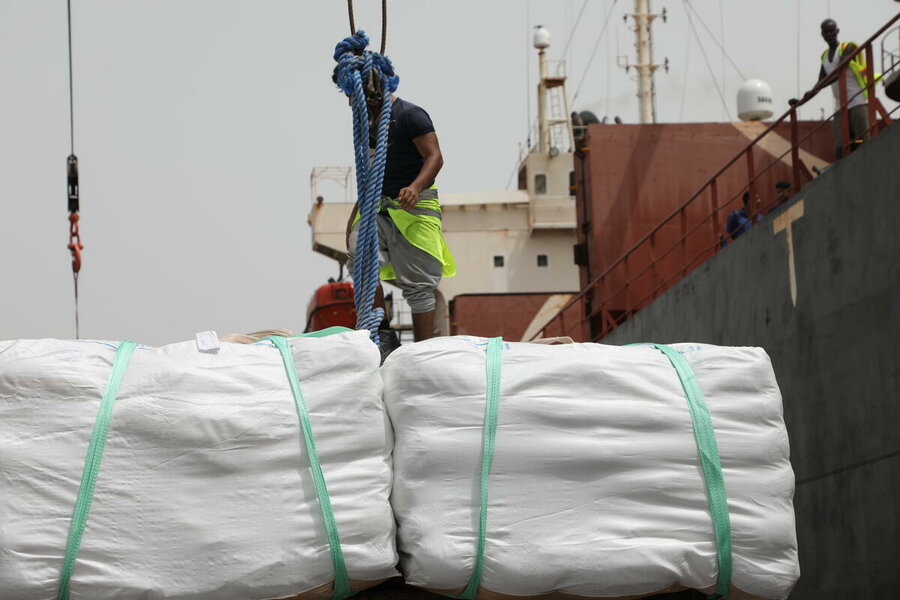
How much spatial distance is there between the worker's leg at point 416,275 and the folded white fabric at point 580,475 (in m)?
2.10

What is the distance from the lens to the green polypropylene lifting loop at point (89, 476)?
3.16 metres

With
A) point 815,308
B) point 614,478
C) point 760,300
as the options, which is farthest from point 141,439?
point 760,300

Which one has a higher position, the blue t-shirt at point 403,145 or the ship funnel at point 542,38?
the ship funnel at point 542,38

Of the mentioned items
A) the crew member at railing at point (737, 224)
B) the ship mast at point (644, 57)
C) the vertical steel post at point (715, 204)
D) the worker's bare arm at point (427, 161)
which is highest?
the ship mast at point (644, 57)

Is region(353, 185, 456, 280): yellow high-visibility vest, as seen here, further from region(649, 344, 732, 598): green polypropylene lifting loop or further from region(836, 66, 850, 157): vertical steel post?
region(836, 66, 850, 157): vertical steel post

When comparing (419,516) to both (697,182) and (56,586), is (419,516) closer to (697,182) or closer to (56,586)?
(56,586)

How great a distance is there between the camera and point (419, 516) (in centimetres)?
347

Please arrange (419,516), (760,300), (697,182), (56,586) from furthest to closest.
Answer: (697,182) → (760,300) → (419,516) → (56,586)

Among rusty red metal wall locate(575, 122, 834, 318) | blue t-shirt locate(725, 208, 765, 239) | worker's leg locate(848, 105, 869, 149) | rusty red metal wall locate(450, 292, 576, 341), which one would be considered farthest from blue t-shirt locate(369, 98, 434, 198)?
rusty red metal wall locate(450, 292, 576, 341)

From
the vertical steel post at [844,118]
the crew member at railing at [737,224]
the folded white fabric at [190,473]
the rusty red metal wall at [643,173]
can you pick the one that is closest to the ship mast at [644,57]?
the rusty red metal wall at [643,173]

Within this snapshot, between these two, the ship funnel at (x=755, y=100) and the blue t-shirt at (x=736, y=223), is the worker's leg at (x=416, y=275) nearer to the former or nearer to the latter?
the blue t-shirt at (x=736, y=223)

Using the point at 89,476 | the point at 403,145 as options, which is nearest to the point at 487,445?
the point at 89,476

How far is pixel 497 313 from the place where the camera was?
78.6 ft

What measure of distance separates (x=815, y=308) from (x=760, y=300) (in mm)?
1417
